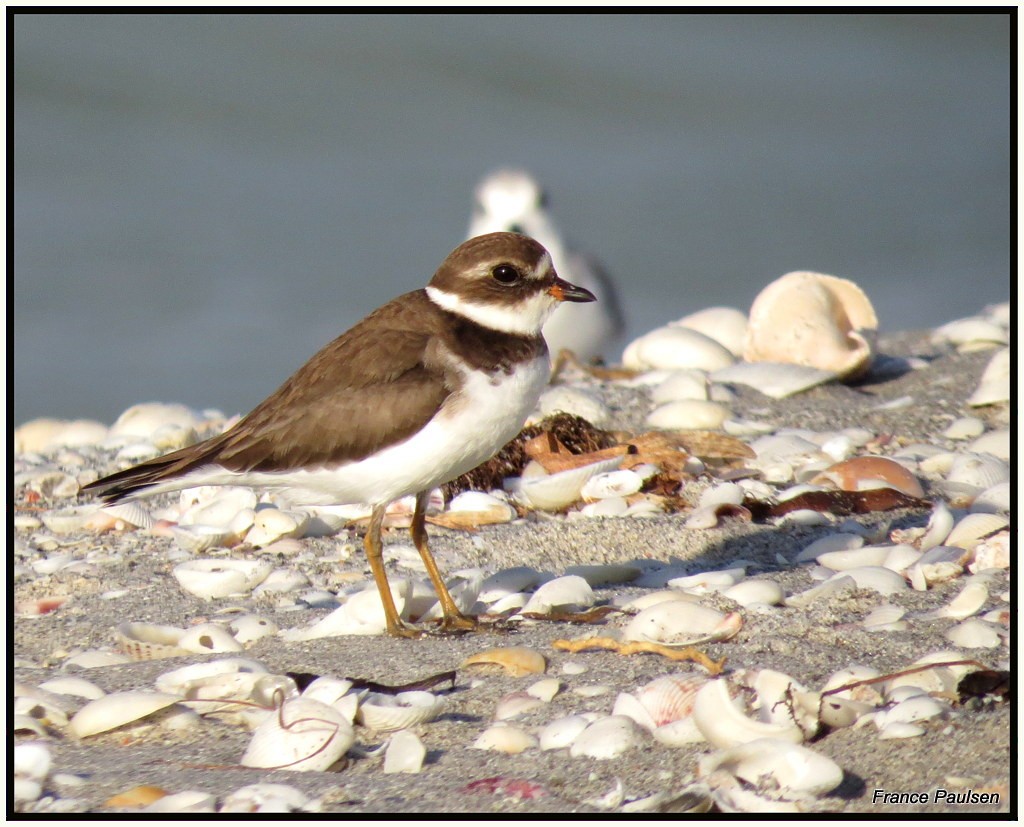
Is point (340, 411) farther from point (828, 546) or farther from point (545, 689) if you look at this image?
point (828, 546)

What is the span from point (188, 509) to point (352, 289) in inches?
321

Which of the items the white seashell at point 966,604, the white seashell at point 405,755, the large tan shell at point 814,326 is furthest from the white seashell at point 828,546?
the large tan shell at point 814,326

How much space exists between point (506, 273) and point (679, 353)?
341 cm

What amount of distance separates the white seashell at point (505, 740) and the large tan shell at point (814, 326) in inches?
178

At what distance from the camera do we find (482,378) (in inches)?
179

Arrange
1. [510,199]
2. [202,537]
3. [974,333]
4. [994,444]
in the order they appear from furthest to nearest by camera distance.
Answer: [510,199] < [974,333] < [994,444] < [202,537]

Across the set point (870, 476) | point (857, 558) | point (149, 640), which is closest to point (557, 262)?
point (870, 476)

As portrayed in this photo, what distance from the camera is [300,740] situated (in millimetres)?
3410

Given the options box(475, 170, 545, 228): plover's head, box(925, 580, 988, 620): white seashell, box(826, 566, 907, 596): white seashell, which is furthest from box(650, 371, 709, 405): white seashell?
box(475, 170, 545, 228): plover's head

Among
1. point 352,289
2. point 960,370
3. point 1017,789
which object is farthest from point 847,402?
point 352,289

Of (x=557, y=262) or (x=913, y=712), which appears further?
(x=557, y=262)

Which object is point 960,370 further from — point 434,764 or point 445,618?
point 434,764

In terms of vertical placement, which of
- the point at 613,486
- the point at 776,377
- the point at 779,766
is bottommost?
the point at 779,766

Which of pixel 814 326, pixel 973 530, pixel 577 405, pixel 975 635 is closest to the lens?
pixel 975 635
